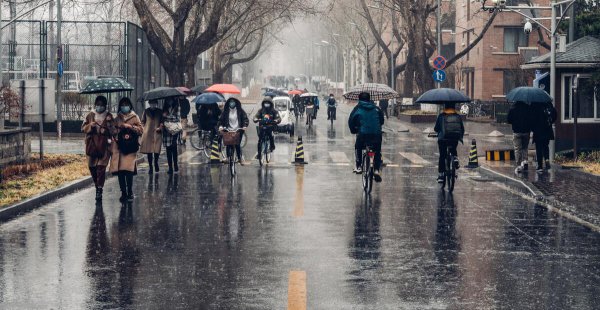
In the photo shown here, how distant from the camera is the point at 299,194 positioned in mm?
18031

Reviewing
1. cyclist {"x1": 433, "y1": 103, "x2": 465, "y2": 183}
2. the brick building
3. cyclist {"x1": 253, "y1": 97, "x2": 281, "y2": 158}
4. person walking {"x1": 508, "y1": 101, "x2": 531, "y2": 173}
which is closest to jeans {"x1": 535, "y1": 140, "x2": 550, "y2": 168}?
person walking {"x1": 508, "y1": 101, "x2": 531, "y2": 173}

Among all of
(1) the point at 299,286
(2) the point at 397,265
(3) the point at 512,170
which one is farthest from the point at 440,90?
(1) the point at 299,286

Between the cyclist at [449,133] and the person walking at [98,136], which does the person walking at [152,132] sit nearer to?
the person walking at [98,136]

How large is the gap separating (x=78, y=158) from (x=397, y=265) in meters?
16.5

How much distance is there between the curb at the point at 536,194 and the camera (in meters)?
14.6

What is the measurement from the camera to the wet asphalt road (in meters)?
8.72

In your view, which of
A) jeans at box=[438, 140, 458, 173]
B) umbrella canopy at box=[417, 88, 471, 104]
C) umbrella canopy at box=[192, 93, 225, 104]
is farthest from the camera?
umbrella canopy at box=[192, 93, 225, 104]

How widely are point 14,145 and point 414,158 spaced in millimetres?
11584

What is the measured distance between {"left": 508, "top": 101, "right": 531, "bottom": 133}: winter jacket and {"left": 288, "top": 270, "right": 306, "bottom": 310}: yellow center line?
537 inches

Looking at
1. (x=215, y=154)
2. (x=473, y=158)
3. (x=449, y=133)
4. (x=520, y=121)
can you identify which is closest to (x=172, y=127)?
(x=215, y=154)

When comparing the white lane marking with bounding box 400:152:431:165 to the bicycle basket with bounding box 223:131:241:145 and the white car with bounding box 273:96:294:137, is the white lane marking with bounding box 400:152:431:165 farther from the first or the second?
the white car with bounding box 273:96:294:137

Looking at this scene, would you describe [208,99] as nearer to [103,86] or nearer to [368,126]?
[103,86]

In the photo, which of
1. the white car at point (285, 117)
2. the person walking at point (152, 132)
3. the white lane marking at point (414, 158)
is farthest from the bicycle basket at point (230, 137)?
the white car at point (285, 117)

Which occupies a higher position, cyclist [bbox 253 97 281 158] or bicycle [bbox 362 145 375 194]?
cyclist [bbox 253 97 281 158]
